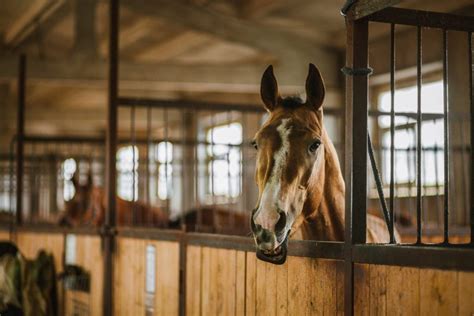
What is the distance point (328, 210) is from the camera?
2.80m

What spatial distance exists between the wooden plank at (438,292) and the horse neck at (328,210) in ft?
2.79

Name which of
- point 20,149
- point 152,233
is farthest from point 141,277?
point 20,149

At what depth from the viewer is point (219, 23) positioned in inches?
328

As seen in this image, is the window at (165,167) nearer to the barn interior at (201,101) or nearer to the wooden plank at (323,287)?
the barn interior at (201,101)

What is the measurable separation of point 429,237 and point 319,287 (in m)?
2.73

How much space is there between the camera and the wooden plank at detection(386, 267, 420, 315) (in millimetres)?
1945

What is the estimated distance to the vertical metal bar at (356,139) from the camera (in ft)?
7.48

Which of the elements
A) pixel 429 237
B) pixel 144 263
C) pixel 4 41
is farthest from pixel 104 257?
pixel 4 41

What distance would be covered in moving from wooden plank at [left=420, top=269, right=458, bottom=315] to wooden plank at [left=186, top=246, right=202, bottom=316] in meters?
1.64

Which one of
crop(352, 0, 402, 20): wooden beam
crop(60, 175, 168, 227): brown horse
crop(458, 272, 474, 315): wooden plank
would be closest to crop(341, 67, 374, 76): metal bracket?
crop(352, 0, 402, 20): wooden beam

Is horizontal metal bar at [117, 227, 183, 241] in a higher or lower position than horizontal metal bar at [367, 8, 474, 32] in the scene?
lower

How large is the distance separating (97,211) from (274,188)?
516 cm

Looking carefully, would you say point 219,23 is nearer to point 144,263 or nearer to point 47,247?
point 47,247

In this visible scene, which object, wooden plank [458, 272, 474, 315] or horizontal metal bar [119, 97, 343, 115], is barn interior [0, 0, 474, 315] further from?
wooden plank [458, 272, 474, 315]
